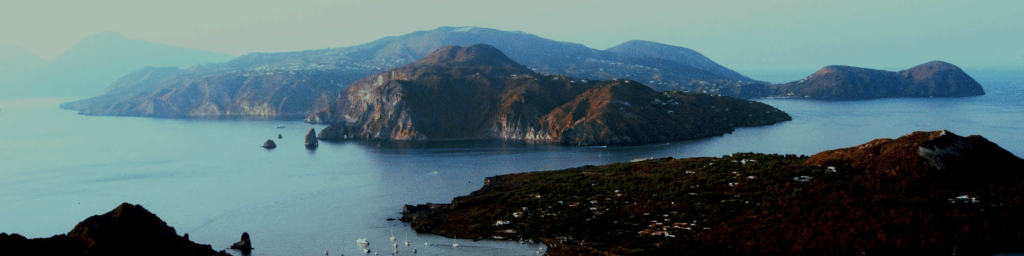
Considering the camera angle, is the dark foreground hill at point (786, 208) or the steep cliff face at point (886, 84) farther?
the steep cliff face at point (886, 84)

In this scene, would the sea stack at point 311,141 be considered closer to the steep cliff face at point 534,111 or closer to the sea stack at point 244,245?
the steep cliff face at point 534,111

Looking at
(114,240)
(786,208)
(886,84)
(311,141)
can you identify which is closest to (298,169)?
(311,141)

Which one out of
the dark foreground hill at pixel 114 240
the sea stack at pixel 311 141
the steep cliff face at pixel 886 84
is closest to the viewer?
the dark foreground hill at pixel 114 240

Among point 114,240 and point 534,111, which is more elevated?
point 534,111

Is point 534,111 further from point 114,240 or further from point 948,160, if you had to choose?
point 114,240

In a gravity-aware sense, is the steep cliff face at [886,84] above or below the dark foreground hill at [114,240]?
above

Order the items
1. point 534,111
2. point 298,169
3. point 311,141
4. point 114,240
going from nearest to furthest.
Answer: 1. point 114,240
2. point 298,169
3. point 311,141
4. point 534,111

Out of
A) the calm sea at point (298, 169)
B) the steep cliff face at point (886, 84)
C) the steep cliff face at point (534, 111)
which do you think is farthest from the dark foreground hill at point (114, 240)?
the steep cliff face at point (886, 84)
